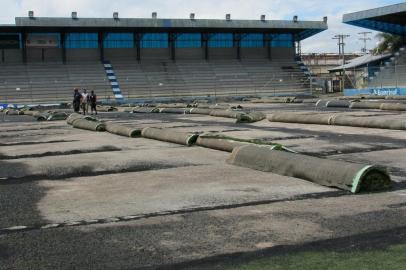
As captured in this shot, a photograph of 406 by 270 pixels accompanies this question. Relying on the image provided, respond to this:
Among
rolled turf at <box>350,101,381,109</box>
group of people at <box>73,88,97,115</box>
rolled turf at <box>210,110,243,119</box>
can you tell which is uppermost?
group of people at <box>73,88,97,115</box>

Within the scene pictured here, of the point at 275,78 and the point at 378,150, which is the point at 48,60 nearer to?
the point at 275,78

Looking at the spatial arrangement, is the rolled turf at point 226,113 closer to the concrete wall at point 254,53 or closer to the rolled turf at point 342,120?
the rolled turf at point 342,120

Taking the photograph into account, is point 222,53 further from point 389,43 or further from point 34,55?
point 389,43

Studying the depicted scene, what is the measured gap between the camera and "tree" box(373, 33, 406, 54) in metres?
65.4

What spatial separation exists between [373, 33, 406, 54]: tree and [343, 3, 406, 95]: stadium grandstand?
1.45 metres

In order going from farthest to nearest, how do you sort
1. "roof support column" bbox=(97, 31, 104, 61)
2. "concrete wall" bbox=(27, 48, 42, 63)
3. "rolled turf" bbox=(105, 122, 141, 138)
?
"roof support column" bbox=(97, 31, 104, 61) → "concrete wall" bbox=(27, 48, 42, 63) → "rolled turf" bbox=(105, 122, 141, 138)

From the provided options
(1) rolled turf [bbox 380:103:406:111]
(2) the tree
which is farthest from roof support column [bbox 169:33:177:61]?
(1) rolled turf [bbox 380:103:406:111]

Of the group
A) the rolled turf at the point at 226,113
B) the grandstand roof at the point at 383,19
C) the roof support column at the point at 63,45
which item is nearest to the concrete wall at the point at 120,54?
the roof support column at the point at 63,45

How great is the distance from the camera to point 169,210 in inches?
254

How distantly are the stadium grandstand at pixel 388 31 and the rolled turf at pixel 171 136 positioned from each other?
37.6 metres

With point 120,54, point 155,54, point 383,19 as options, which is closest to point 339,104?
point 383,19

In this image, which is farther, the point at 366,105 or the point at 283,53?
the point at 283,53

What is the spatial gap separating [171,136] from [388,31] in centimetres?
5496

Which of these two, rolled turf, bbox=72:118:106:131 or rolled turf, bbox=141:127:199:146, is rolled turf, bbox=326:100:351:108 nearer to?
rolled turf, bbox=72:118:106:131
